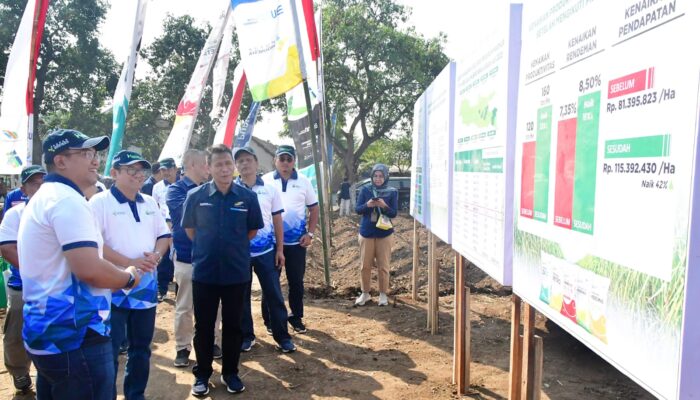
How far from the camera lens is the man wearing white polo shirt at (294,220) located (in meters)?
5.40

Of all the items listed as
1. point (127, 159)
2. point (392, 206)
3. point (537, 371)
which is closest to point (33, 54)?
point (127, 159)

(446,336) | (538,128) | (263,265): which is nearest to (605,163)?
(538,128)

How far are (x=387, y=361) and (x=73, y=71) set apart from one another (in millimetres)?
28446

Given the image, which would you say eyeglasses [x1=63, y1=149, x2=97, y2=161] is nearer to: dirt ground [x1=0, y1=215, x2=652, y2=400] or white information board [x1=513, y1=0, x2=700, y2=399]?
white information board [x1=513, y1=0, x2=700, y2=399]

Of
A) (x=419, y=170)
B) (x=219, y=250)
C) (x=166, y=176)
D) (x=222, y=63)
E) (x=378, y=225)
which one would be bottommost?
(x=378, y=225)

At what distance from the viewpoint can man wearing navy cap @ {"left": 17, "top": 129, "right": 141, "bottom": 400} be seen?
2.18m

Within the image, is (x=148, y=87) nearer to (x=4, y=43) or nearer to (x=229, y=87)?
(x=229, y=87)

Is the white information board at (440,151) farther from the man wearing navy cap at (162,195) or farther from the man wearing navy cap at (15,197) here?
the man wearing navy cap at (162,195)

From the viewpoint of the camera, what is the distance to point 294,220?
5.43m

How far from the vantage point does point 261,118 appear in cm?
2898

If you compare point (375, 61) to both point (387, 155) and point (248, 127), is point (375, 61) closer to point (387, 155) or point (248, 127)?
point (248, 127)

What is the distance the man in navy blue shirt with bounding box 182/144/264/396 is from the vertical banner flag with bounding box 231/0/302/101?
2505 millimetres

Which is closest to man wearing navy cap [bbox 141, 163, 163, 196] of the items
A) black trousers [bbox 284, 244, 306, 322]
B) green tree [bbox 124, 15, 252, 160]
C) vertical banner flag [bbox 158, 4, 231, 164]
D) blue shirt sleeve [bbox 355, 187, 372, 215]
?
vertical banner flag [bbox 158, 4, 231, 164]

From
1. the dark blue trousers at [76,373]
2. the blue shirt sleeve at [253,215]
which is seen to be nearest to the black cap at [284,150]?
the blue shirt sleeve at [253,215]
